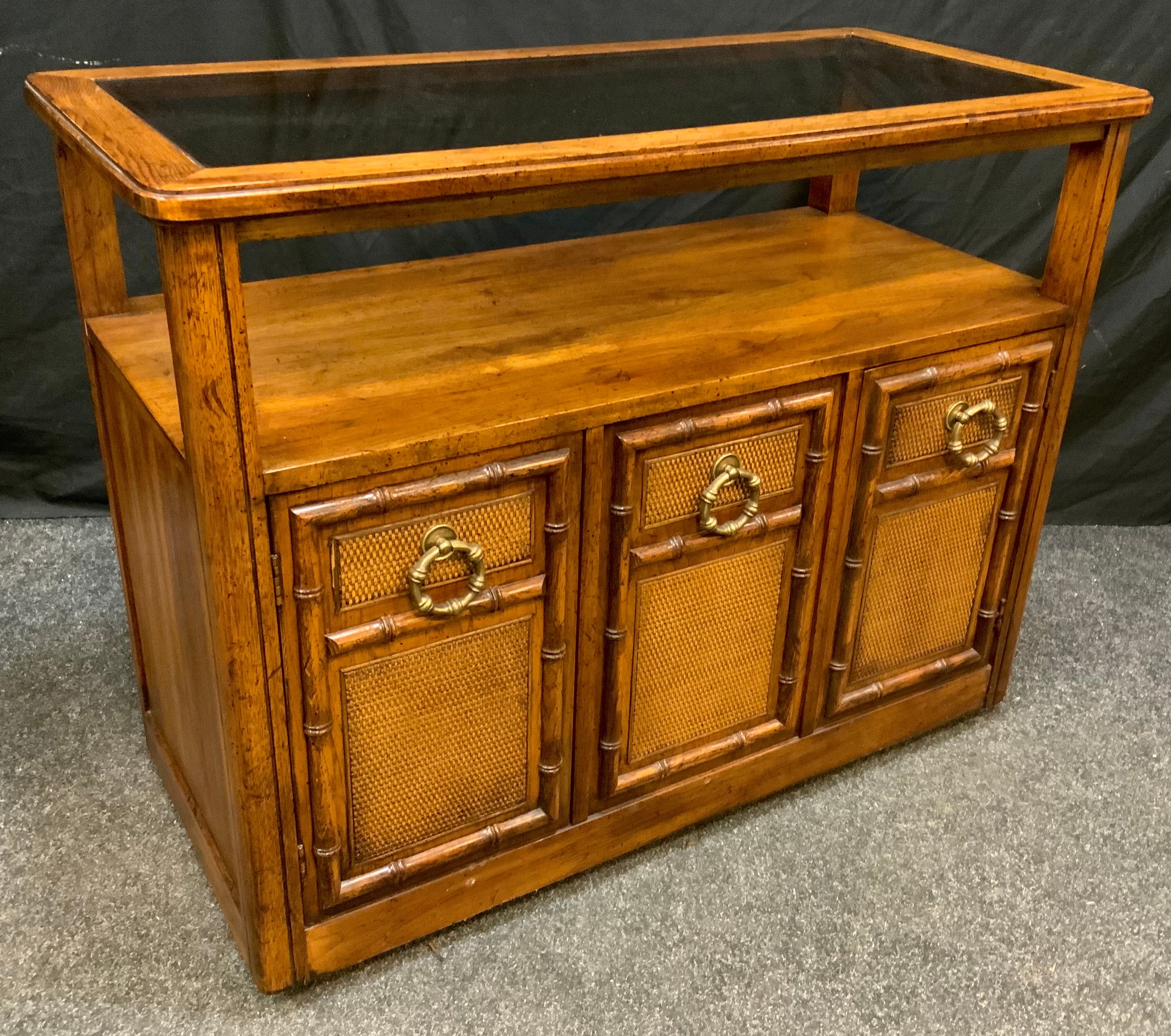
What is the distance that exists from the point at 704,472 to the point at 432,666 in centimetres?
43

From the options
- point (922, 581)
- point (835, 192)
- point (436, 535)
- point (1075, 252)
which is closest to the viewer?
point (436, 535)

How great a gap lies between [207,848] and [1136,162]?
6.93 feet

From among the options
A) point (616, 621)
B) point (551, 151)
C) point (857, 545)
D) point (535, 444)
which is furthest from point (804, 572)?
point (551, 151)

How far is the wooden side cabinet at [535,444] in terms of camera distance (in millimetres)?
1372

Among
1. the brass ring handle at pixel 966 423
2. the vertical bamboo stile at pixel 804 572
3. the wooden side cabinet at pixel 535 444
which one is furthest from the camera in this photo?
the brass ring handle at pixel 966 423

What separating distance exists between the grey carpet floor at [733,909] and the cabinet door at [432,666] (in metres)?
0.17

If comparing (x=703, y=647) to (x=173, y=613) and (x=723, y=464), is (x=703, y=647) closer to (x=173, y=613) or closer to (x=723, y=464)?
(x=723, y=464)

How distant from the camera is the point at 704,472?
1.65 metres

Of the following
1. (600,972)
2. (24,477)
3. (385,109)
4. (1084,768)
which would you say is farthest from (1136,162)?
(24,477)

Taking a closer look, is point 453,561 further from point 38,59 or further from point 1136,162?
point 1136,162

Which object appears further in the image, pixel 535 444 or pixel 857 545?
pixel 857 545

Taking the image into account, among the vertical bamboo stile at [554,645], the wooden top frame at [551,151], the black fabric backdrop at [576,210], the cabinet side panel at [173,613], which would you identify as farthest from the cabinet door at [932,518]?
the cabinet side panel at [173,613]

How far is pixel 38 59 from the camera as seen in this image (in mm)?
2166

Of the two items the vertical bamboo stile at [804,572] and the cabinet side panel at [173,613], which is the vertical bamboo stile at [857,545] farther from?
the cabinet side panel at [173,613]
